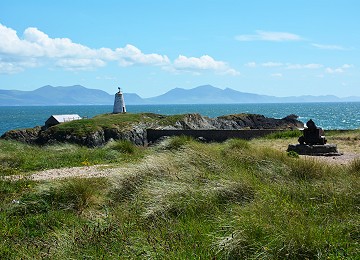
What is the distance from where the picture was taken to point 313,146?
2044 centimetres

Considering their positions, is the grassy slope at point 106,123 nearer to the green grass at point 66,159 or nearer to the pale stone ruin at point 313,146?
the green grass at point 66,159

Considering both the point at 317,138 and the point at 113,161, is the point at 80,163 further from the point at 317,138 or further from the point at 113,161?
the point at 317,138

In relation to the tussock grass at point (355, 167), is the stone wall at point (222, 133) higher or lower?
lower

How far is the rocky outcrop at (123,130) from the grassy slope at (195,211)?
2580 cm

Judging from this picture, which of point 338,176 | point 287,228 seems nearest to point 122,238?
point 287,228

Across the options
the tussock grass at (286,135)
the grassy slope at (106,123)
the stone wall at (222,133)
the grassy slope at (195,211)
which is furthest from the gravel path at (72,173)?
the grassy slope at (106,123)

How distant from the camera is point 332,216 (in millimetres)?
7230

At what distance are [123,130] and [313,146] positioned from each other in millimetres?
22463

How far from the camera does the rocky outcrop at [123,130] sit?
38531mm

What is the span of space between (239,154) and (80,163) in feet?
25.1

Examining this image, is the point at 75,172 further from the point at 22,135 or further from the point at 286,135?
the point at 22,135

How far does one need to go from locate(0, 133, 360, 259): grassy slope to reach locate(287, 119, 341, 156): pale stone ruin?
313 inches

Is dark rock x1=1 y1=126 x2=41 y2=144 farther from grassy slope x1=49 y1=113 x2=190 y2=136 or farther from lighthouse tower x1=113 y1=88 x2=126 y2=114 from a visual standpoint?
lighthouse tower x1=113 y1=88 x2=126 y2=114

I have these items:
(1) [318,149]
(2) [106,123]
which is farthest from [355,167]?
(2) [106,123]
